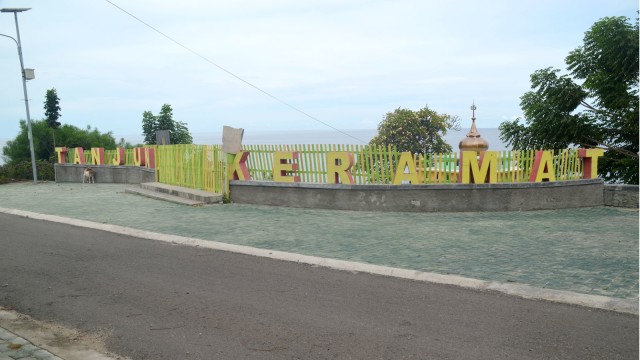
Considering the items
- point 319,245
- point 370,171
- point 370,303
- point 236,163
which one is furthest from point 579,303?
point 236,163

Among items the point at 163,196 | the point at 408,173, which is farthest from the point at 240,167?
the point at 408,173

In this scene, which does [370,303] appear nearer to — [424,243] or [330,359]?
[330,359]

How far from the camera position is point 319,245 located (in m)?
8.79

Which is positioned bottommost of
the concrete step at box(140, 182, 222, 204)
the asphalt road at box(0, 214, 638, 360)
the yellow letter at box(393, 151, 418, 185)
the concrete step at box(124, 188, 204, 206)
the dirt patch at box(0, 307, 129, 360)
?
the dirt patch at box(0, 307, 129, 360)

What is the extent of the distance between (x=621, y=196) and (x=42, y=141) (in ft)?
167

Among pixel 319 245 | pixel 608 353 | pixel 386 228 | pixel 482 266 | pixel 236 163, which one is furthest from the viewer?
pixel 236 163

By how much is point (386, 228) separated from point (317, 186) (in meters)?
3.43

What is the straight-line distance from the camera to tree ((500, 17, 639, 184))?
2381cm

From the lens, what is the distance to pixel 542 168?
510 inches

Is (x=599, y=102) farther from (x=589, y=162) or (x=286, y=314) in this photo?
(x=286, y=314)

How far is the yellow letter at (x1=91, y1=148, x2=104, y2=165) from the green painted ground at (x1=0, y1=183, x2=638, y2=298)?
1210cm

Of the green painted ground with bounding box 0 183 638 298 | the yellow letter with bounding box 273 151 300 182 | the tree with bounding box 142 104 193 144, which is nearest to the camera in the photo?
the green painted ground with bounding box 0 183 638 298

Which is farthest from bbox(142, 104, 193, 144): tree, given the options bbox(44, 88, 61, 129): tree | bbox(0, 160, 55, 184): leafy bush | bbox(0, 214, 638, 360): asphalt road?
bbox(0, 214, 638, 360): asphalt road

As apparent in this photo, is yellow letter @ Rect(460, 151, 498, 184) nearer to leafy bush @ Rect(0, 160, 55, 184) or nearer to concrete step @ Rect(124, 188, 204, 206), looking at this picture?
concrete step @ Rect(124, 188, 204, 206)
